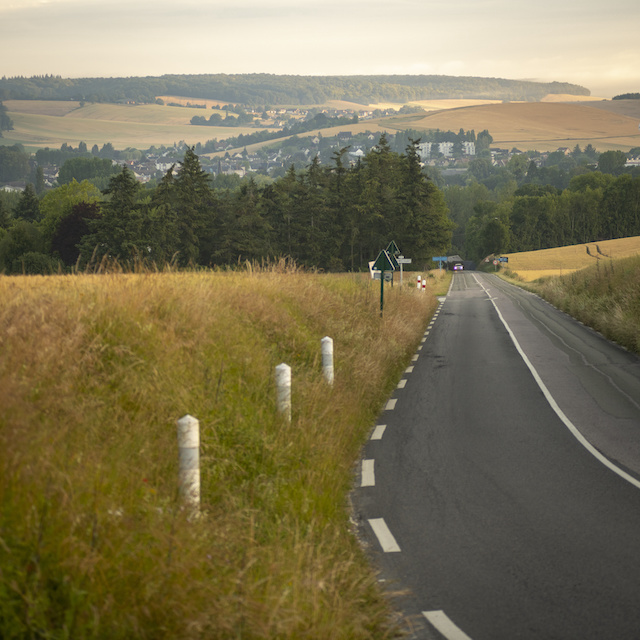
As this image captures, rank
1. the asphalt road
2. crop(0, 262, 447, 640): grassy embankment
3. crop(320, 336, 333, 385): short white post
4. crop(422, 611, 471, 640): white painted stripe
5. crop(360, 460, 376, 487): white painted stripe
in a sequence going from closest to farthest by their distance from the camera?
1. crop(0, 262, 447, 640): grassy embankment
2. crop(422, 611, 471, 640): white painted stripe
3. the asphalt road
4. crop(360, 460, 376, 487): white painted stripe
5. crop(320, 336, 333, 385): short white post

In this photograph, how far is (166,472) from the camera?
5547 mm

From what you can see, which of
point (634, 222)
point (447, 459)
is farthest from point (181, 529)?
point (634, 222)

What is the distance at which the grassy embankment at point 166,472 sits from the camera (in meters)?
3.60

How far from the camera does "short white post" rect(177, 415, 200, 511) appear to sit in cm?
514

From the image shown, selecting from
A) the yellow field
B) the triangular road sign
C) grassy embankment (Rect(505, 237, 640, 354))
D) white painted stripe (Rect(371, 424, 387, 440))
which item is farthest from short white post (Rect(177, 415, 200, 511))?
the yellow field

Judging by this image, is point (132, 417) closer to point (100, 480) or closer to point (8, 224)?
point (100, 480)

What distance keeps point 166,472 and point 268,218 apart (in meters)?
86.5

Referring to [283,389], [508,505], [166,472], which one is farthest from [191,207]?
[166,472]

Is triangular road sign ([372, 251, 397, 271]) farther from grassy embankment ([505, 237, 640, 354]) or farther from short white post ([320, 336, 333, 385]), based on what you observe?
short white post ([320, 336, 333, 385])

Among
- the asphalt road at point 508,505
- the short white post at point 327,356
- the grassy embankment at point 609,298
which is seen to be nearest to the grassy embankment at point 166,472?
the short white post at point 327,356

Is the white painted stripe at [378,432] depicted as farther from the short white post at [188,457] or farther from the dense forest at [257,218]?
the dense forest at [257,218]

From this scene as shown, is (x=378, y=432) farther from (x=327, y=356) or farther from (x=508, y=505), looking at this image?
(x=508, y=505)

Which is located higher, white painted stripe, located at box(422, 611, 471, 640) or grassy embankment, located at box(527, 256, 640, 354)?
white painted stripe, located at box(422, 611, 471, 640)

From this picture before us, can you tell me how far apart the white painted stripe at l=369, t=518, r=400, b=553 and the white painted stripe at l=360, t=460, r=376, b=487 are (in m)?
1.14
